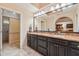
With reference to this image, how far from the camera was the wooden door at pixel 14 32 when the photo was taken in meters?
2.22

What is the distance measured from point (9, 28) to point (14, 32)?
148mm

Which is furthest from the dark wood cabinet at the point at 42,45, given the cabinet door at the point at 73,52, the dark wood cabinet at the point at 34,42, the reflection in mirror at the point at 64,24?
the cabinet door at the point at 73,52

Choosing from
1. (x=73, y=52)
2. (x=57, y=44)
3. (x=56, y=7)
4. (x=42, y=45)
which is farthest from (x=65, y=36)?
(x=42, y=45)

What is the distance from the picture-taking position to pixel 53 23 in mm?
2184

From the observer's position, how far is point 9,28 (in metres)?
2.19

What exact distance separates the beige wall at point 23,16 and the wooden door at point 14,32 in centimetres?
9

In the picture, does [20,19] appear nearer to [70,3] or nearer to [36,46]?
[36,46]

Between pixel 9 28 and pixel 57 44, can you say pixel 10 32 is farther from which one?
pixel 57 44

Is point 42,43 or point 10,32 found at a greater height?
point 10,32

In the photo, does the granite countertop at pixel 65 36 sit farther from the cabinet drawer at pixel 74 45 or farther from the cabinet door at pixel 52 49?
the cabinet door at pixel 52 49

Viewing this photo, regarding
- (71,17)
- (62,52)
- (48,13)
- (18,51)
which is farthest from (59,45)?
(18,51)

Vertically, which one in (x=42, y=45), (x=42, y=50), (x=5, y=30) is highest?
(x=5, y=30)

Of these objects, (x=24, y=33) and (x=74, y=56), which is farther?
(x=24, y=33)

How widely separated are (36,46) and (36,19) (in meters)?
0.77
